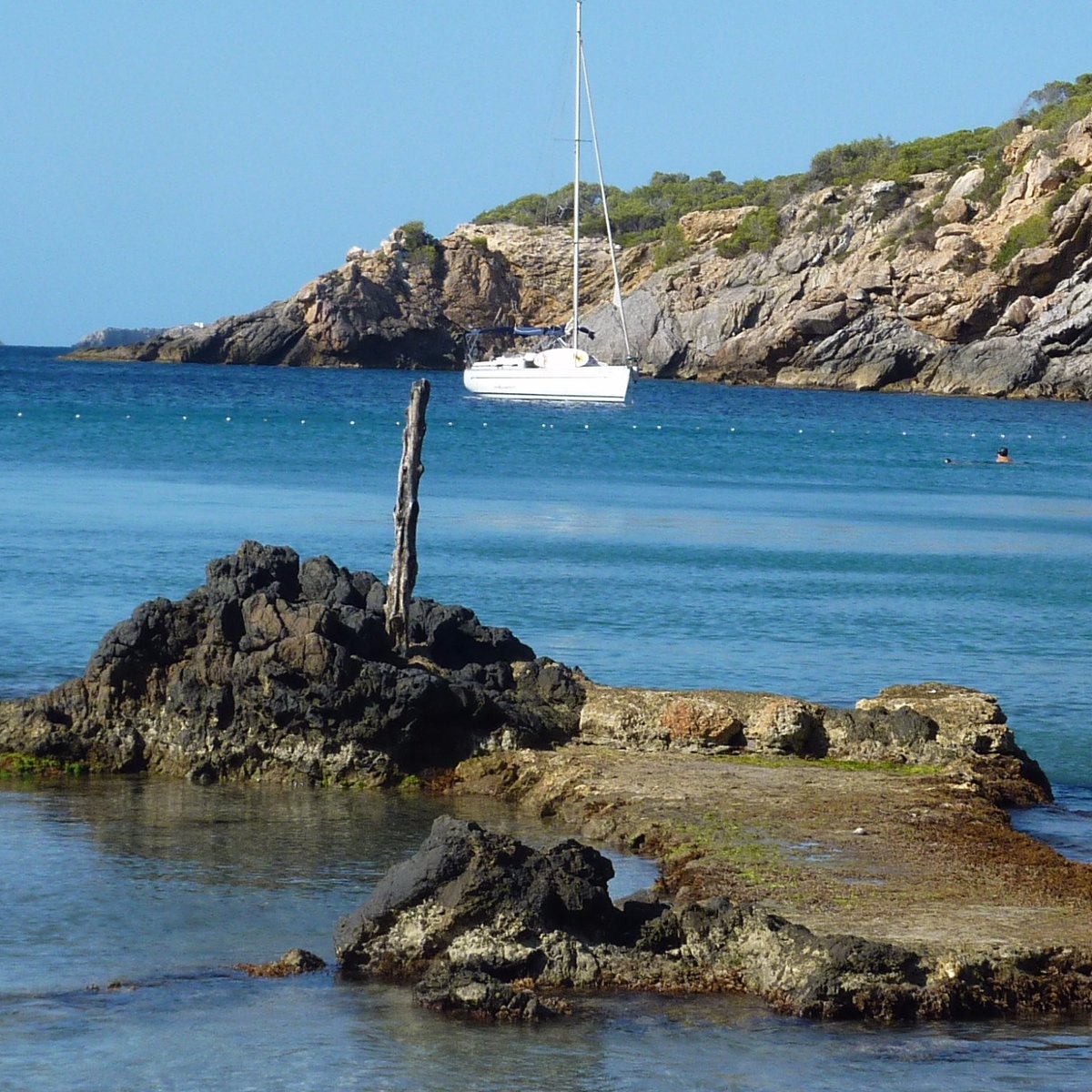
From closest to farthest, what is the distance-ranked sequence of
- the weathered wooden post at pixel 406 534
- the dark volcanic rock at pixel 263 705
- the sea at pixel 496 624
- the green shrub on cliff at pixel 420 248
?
1. the sea at pixel 496 624
2. the dark volcanic rock at pixel 263 705
3. the weathered wooden post at pixel 406 534
4. the green shrub on cliff at pixel 420 248

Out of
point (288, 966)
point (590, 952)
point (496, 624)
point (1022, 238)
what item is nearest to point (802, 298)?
point (1022, 238)

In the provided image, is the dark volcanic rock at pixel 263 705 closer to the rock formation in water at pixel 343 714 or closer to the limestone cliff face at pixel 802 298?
the rock formation in water at pixel 343 714

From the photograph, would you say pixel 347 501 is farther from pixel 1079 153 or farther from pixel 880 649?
pixel 1079 153

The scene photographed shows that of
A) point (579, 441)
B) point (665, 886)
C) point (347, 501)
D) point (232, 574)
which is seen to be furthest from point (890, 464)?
point (665, 886)

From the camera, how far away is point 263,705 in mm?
13953

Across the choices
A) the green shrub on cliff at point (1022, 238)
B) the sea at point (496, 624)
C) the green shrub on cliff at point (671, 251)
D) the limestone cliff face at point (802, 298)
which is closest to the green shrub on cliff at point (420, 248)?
the limestone cliff face at point (802, 298)

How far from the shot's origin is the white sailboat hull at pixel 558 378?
80.1 m

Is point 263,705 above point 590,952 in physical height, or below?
above

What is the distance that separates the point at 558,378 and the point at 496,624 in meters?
60.6

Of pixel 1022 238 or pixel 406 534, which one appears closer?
pixel 406 534

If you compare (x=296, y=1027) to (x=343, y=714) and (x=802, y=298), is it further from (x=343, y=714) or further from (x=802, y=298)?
(x=802, y=298)

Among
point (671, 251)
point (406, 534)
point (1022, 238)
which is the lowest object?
point (406, 534)

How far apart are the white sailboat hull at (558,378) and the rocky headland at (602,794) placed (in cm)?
6390

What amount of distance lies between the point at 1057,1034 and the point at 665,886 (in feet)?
9.36
